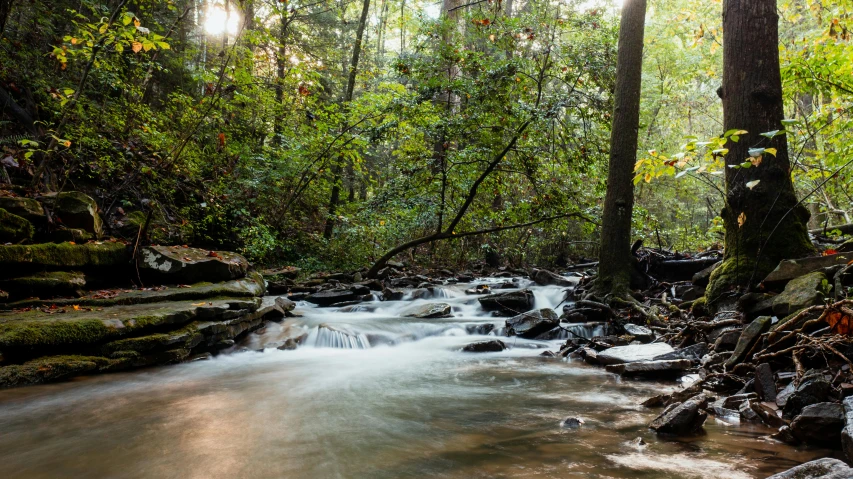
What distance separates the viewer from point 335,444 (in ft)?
9.95

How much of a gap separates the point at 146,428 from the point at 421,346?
422cm

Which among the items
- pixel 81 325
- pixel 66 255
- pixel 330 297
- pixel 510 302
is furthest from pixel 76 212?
pixel 510 302

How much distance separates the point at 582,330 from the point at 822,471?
4.75 meters

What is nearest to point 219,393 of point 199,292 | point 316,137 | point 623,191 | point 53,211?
point 199,292

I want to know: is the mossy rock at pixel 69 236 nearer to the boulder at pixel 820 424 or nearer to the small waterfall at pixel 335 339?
the small waterfall at pixel 335 339

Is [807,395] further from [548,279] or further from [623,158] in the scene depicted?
[548,279]

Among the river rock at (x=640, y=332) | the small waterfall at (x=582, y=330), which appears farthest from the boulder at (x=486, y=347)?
the river rock at (x=640, y=332)

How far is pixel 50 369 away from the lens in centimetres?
437

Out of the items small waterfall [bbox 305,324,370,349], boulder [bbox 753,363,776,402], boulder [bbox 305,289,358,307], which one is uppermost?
boulder [bbox 753,363,776,402]

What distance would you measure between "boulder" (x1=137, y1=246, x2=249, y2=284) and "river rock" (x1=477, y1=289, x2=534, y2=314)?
15.7 feet

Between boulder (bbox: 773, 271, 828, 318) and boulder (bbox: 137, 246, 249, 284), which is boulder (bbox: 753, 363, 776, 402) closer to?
boulder (bbox: 773, 271, 828, 318)

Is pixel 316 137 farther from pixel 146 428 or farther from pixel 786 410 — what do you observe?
pixel 786 410

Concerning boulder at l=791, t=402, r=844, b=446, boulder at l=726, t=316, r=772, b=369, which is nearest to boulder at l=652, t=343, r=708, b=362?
boulder at l=726, t=316, r=772, b=369

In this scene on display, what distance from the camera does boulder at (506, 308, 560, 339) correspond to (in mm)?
6684
